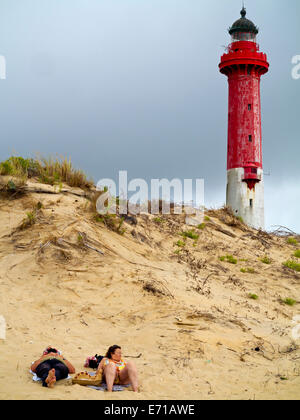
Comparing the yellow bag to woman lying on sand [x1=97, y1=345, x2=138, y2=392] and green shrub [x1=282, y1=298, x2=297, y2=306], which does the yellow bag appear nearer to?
woman lying on sand [x1=97, y1=345, x2=138, y2=392]

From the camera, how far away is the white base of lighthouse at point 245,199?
1006 inches

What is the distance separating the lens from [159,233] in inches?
577

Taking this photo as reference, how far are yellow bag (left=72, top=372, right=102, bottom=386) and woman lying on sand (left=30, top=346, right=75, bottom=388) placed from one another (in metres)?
0.20

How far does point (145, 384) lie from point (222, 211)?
1258cm

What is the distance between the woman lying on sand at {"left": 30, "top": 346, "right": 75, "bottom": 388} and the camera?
21.4 feet

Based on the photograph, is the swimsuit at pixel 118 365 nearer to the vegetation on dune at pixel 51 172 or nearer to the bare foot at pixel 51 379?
the bare foot at pixel 51 379

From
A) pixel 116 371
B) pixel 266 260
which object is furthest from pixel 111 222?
pixel 116 371

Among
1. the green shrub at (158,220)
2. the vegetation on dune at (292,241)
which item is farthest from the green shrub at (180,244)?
the vegetation on dune at (292,241)

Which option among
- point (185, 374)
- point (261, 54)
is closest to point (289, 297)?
point (185, 374)

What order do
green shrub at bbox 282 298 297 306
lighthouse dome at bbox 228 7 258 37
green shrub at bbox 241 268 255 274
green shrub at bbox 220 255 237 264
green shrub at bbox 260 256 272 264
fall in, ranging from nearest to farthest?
1. green shrub at bbox 282 298 297 306
2. green shrub at bbox 241 268 255 274
3. green shrub at bbox 220 255 237 264
4. green shrub at bbox 260 256 272 264
5. lighthouse dome at bbox 228 7 258 37

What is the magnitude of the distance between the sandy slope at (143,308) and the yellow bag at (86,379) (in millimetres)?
200

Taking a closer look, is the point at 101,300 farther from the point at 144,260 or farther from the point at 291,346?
the point at 291,346

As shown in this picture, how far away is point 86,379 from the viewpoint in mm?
6824

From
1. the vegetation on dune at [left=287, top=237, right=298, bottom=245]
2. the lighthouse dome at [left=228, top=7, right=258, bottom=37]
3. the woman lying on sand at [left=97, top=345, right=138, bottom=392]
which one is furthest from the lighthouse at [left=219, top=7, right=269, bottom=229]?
the woman lying on sand at [left=97, top=345, right=138, bottom=392]
